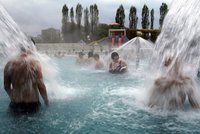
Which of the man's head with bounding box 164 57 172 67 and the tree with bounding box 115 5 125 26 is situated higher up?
the tree with bounding box 115 5 125 26

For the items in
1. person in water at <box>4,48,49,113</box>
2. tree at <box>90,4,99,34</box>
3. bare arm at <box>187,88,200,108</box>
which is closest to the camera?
person in water at <box>4,48,49,113</box>

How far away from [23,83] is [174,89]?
3.07 m

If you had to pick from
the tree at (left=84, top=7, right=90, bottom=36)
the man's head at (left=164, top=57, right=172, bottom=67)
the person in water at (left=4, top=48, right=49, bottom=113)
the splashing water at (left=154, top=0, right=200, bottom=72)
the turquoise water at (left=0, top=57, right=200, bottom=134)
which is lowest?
the turquoise water at (left=0, top=57, right=200, bottom=134)

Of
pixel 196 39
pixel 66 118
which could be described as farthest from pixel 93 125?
pixel 196 39

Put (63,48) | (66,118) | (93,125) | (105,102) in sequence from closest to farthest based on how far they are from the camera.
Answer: (93,125)
(66,118)
(105,102)
(63,48)

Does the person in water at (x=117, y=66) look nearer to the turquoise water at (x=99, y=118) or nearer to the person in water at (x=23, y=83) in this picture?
the turquoise water at (x=99, y=118)

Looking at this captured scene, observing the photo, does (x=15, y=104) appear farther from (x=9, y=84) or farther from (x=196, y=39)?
(x=196, y=39)

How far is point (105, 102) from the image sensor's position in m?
7.99

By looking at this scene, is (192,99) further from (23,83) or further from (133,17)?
(133,17)

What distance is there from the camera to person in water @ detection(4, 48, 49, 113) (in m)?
6.69

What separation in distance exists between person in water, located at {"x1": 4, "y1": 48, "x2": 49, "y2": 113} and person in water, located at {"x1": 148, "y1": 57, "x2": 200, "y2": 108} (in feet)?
8.14

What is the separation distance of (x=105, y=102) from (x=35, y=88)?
189 cm

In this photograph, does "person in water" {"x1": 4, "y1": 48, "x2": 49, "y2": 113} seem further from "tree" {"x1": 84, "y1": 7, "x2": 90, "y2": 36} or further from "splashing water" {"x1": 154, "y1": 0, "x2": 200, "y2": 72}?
"tree" {"x1": 84, "y1": 7, "x2": 90, "y2": 36}

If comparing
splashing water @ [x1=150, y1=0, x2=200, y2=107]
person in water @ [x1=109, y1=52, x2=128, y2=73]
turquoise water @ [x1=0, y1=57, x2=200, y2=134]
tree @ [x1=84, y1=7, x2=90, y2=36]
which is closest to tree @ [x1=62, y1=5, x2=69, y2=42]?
tree @ [x1=84, y1=7, x2=90, y2=36]
